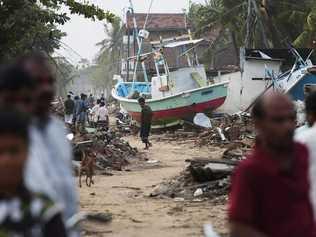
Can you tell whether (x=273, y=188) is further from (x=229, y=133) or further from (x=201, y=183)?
(x=229, y=133)

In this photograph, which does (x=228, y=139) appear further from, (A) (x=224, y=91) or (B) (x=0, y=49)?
(B) (x=0, y=49)

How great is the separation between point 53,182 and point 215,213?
615 cm

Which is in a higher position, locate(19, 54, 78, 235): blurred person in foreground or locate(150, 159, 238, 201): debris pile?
locate(19, 54, 78, 235): blurred person in foreground

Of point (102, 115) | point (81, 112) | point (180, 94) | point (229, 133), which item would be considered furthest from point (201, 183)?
point (180, 94)

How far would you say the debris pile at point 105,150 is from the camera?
13.2 metres

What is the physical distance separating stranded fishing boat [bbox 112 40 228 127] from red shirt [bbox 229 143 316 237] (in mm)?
21841

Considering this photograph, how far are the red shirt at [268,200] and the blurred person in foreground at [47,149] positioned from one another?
2.42 feet

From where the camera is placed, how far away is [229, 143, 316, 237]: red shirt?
8.92 feet

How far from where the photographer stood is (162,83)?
84.3 ft

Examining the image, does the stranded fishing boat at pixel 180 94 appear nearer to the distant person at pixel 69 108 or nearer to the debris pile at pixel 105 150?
the distant person at pixel 69 108

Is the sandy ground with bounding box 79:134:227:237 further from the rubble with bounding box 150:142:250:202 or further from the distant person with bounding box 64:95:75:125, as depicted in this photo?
the distant person with bounding box 64:95:75:125

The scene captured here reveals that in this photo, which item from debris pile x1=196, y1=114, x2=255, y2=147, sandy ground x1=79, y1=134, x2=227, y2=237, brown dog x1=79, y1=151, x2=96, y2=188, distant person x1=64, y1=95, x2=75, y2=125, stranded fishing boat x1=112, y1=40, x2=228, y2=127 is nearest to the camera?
sandy ground x1=79, y1=134, x2=227, y2=237

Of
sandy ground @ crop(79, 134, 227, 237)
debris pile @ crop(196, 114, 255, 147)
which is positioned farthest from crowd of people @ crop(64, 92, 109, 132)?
sandy ground @ crop(79, 134, 227, 237)

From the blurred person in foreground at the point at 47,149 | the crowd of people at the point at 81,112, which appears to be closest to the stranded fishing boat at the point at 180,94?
the crowd of people at the point at 81,112
